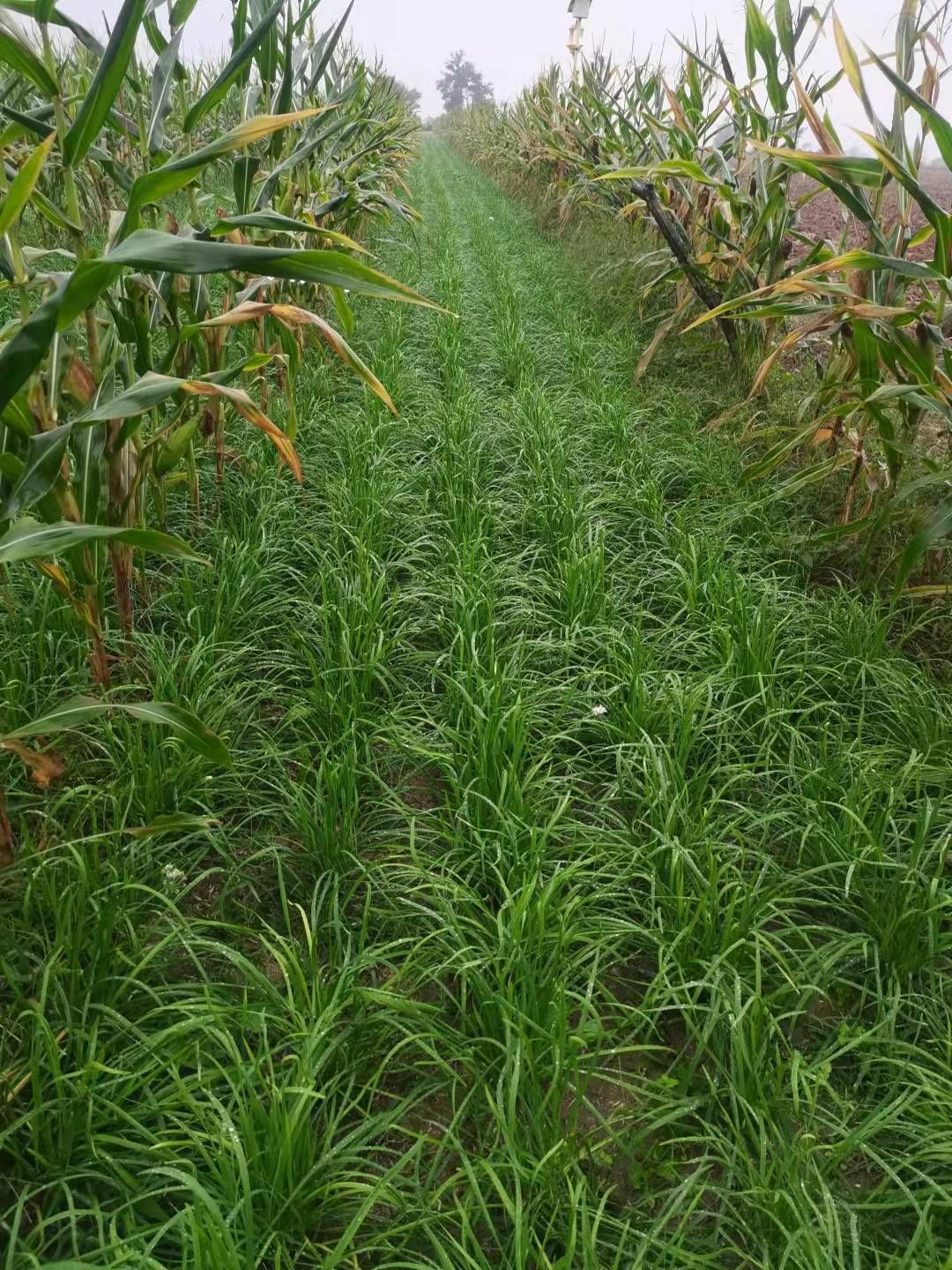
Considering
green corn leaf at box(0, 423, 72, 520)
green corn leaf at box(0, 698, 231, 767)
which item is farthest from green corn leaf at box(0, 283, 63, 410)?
green corn leaf at box(0, 698, 231, 767)

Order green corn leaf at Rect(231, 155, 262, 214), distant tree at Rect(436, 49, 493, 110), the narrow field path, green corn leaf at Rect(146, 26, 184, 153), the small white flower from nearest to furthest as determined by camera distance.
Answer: the narrow field path < the small white flower < green corn leaf at Rect(146, 26, 184, 153) < green corn leaf at Rect(231, 155, 262, 214) < distant tree at Rect(436, 49, 493, 110)

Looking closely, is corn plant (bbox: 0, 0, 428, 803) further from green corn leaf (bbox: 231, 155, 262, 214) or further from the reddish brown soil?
the reddish brown soil

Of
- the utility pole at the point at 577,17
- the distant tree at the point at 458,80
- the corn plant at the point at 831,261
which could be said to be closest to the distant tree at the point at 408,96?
the utility pole at the point at 577,17

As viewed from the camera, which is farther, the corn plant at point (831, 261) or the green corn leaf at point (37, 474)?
the corn plant at point (831, 261)

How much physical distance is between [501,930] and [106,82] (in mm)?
1278

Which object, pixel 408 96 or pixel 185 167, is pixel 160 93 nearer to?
pixel 185 167

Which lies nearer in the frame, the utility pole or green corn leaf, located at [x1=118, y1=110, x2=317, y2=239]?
green corn leaf, located at [x1=118, y1=110, x2=317, y2=239]

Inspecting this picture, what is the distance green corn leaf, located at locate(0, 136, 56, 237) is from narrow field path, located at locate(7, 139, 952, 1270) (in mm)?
808

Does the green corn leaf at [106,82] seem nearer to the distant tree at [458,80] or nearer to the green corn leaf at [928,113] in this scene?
the green corn leaf at [928,113]

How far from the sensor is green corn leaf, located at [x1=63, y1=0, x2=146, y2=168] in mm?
1031

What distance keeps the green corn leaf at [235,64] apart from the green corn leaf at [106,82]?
201 mm

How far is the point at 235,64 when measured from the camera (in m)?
1.33

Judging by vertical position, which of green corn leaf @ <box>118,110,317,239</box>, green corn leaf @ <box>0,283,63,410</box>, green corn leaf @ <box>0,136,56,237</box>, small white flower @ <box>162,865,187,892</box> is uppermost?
green corn leaf @ <box>118,110,317,239</box>

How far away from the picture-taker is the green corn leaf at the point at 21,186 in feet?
3.20
